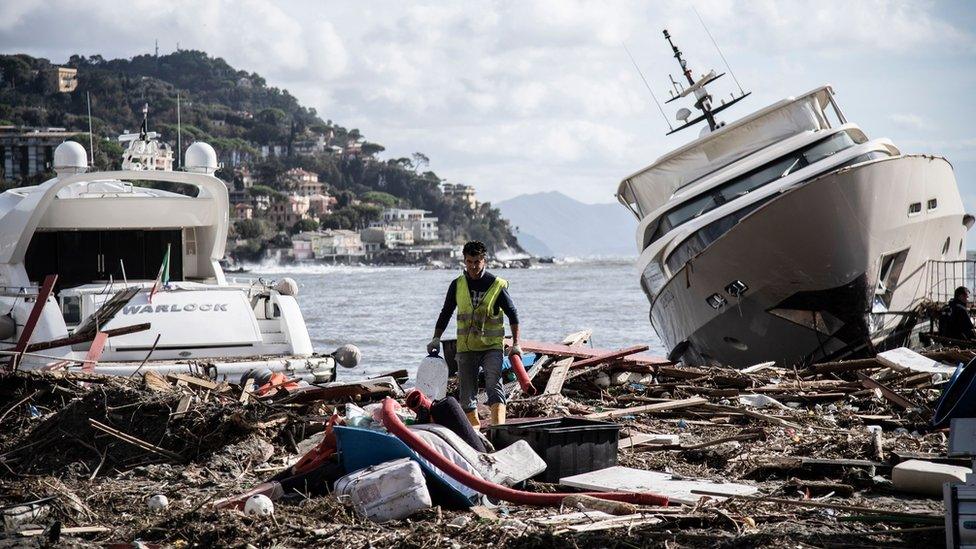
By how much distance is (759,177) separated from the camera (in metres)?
19.6

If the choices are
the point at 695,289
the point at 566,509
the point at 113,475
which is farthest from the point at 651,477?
the point at 695,289

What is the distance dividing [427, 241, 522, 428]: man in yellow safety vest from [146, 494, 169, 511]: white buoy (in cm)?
270

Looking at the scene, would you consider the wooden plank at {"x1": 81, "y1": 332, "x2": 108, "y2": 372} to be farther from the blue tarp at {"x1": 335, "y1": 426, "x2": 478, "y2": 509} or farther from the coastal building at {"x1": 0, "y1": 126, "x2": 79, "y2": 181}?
the coastal building at {"x1": 0, "y1": 126, "x2": 79, "y2": 181}

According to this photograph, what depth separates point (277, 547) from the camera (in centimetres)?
705

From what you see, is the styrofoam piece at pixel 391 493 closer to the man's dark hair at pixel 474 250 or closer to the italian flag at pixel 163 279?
the man's dark hair at pixel 474 250

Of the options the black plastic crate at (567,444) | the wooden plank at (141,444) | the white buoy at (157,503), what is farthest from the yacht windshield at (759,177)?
the white buoy at (157,503)

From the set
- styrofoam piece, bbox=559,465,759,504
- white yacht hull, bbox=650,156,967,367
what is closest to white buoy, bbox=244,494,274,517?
styrofoam piece, bbox=559,465,759,504

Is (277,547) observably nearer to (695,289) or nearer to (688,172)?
(695,289)

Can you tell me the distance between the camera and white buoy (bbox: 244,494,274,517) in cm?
762

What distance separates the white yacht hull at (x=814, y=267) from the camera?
17.8m

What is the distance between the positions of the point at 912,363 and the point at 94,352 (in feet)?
31.7

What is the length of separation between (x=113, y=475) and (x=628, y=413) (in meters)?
4.92

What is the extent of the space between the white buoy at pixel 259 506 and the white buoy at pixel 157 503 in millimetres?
802

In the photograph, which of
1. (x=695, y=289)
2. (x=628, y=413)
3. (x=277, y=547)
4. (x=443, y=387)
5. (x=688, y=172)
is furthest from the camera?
(x=688, y=172)
